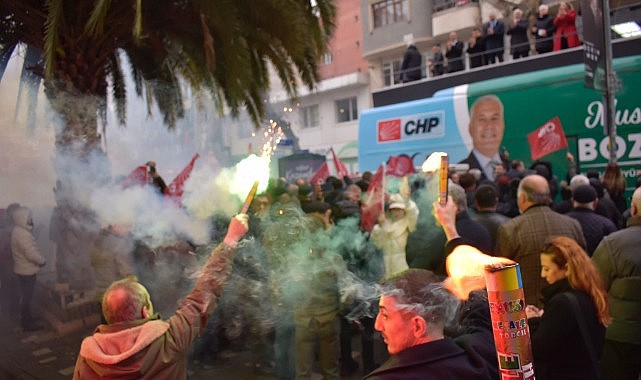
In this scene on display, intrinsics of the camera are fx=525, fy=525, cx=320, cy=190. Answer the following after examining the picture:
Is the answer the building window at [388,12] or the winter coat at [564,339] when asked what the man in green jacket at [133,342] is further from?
the building window at [388,12]

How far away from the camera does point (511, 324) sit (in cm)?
123

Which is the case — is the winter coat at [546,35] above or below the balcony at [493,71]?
above

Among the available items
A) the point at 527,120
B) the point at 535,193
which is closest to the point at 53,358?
the point at 535,193

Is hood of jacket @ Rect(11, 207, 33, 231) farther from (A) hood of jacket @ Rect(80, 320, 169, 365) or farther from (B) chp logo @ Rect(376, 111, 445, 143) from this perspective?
(B) chp logo @ Rect(376, 111, 445, 143)

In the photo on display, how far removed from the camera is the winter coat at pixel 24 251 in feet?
21.4

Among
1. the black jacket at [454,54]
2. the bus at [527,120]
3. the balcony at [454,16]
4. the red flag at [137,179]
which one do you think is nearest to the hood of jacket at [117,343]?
the red flag at [137,179]

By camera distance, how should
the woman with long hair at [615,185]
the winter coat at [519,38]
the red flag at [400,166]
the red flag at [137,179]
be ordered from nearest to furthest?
the red flag at [137,179], the woman with long hair at [615,185], the red flag at [400,166], the winter coat at [519,38]

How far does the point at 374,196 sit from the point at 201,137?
595 cm

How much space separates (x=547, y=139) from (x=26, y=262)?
9.04 meters

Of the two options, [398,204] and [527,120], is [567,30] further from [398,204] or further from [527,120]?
[398,204]

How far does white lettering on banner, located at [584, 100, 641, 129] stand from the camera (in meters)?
9.19

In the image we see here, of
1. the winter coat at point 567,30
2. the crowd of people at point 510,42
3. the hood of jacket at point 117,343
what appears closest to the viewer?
the hood of jacket at point 117,343

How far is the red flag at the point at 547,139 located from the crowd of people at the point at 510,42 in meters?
2.66

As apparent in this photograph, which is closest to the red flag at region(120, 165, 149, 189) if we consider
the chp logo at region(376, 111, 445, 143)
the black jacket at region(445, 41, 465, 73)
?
the chp logo at region(376, 111, 445, 143)
